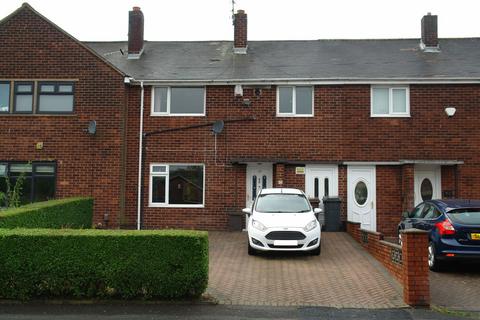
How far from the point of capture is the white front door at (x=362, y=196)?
1520 centimetres

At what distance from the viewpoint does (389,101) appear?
15.4m

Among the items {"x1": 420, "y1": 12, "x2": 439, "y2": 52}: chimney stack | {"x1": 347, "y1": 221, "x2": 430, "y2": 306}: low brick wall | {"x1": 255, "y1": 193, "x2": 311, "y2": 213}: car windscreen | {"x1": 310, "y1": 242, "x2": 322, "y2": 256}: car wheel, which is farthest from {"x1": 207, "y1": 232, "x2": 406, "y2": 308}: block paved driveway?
{"x1": 420, "y1": 12, "x2": 439, "y2": 52}: chimney stack

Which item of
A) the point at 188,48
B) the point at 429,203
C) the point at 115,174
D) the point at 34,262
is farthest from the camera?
the point at 188,48

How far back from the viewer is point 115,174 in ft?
48.9

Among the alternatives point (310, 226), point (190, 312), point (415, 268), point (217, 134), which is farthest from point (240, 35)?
point (190, 312)

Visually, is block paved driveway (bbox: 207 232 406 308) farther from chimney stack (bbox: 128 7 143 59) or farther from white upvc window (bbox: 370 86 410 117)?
chimney stack (bbox: 128 7 143 59)

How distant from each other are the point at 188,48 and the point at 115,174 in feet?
22.2

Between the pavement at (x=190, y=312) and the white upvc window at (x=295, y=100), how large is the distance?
30.5ft

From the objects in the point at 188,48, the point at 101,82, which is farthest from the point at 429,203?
the point at 188,48

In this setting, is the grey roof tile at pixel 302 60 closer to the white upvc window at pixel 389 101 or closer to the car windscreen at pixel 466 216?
the white upvc window at pixel 389 101

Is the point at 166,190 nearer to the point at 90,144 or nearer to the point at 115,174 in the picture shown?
the point at 115,174

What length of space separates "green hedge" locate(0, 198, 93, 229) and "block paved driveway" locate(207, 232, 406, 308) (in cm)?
369

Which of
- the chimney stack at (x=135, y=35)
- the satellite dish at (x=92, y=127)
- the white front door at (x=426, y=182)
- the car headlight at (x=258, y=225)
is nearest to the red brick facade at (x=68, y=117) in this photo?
the satellite dish at (x=92, y=127)

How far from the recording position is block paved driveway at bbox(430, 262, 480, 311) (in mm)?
7508
